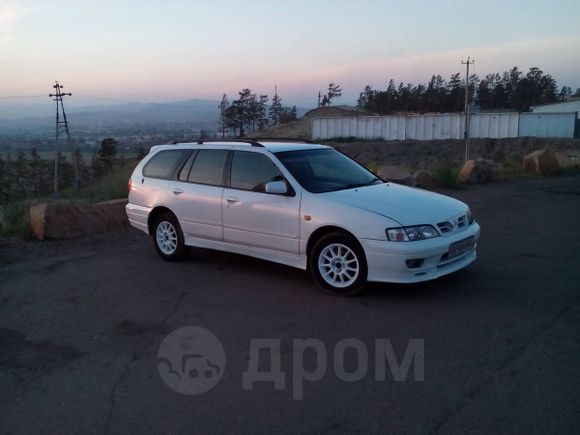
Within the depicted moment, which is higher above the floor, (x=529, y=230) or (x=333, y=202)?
(x=333, y=202)

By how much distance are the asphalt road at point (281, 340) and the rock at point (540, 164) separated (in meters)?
10.4

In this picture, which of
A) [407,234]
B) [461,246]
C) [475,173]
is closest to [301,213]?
[407,234]

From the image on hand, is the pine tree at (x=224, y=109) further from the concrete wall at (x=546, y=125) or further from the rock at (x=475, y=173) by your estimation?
the rock at (x=475, y=173)

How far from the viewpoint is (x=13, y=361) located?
4770 millimetres

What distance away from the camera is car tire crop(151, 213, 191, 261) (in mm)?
7787

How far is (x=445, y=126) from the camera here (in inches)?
2269

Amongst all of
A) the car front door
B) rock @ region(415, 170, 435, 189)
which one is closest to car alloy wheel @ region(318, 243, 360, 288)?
the car front door

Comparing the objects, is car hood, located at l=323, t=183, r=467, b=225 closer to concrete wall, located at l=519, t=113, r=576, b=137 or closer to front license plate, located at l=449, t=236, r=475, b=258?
front license plate, located at l=449, t=236, r=475, b=258

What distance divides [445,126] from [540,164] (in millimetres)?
40973

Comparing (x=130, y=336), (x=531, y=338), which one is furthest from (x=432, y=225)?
(x=130, y=336)

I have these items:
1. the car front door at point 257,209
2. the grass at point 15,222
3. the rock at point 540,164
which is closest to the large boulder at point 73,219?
the grass at point 15,222

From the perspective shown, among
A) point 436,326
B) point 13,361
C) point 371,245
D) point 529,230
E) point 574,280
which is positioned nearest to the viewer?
point 13,361

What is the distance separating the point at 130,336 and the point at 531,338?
3.58 m

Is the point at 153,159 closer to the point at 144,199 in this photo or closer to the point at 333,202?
the point at 144,199
